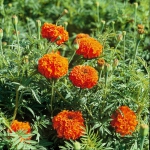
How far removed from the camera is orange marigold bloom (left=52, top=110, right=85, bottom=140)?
1.88 m

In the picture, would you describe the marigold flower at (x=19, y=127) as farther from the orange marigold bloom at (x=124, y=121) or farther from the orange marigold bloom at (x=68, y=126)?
the orange marigold bloom at (x=124, y=121)

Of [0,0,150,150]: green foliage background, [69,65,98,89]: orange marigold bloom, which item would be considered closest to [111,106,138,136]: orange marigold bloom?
[0,0,150,150]: green foliage background

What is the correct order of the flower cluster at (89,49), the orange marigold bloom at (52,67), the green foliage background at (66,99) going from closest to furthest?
the orange marigold bloom at (52,67) < the green foliage background at (66,99) < the flower cluster at (89,49)

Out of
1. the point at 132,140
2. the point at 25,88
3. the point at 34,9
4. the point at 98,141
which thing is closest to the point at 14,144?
the point at 25,88

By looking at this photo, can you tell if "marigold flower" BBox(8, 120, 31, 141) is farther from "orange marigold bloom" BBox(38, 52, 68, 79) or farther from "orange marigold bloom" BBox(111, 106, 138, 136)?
"orange marigold bloom" BBox(111, 106, 138, 136)

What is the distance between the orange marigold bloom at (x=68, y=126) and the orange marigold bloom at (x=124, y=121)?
157 mm

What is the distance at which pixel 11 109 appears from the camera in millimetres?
2141

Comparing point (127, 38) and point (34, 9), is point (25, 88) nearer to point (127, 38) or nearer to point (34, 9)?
point (127, 38)

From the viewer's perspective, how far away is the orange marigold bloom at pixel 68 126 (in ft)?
6.16

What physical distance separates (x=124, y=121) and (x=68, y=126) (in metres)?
0.26

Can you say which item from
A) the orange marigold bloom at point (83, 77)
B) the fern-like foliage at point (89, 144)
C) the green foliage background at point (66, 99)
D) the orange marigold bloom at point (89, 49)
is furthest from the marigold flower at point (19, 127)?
the orange marigold bloom at point (89, 49)

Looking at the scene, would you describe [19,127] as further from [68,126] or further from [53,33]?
[53,33]

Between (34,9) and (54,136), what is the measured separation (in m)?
1.84

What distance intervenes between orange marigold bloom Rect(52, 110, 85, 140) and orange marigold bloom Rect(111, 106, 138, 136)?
0.16 m
